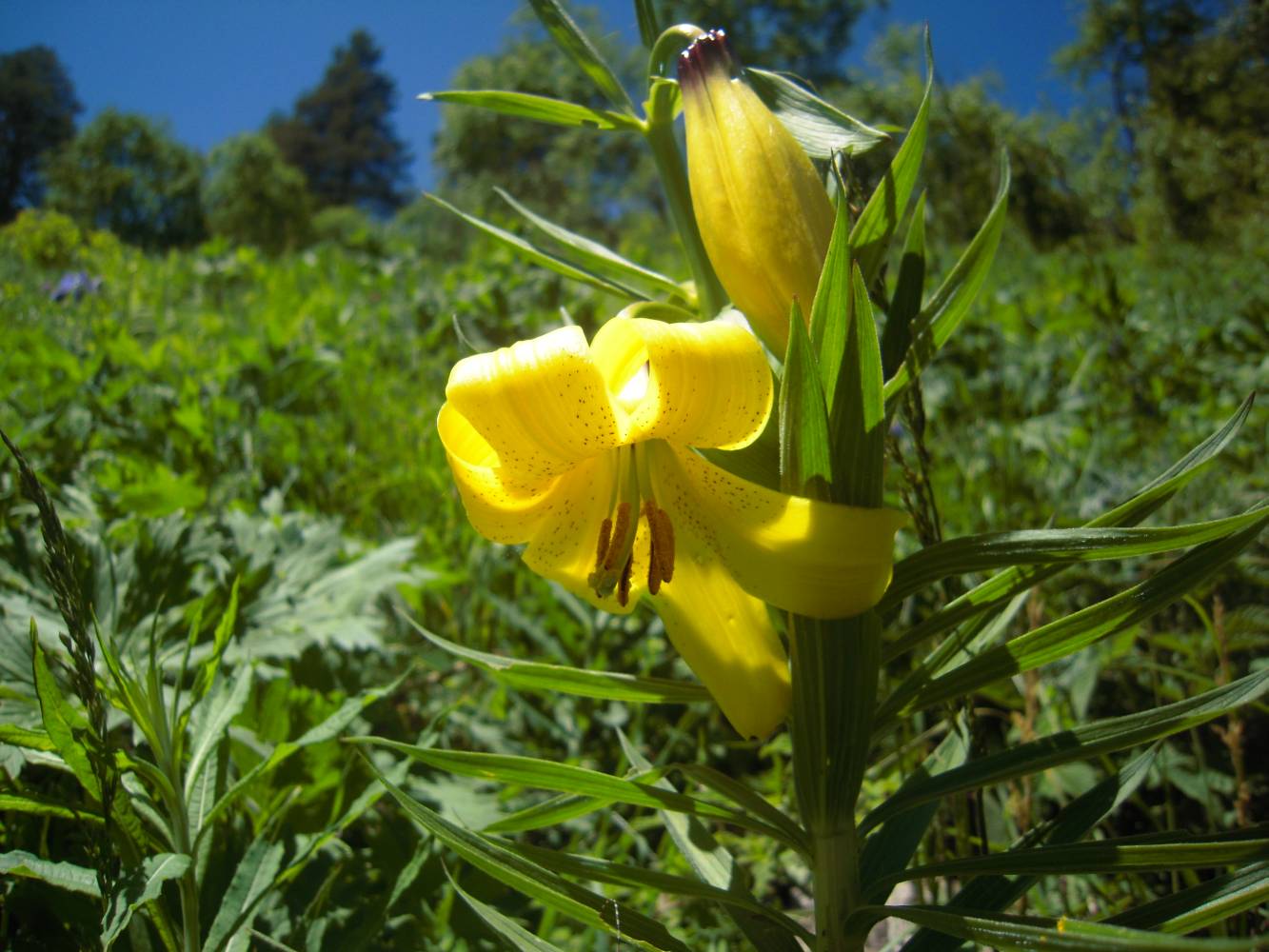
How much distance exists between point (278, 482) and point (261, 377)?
519 millimetres

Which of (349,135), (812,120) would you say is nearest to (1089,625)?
(812,120)

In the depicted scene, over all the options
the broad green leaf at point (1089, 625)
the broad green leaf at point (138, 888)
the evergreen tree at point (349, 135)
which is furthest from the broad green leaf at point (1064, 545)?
the evergreen tree at point (349, 135)

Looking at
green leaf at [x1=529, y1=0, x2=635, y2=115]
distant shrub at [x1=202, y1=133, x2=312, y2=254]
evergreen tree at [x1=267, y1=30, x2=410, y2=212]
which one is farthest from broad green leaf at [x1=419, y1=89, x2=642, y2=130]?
evergreen tree at [x1=267, y1=30, x2=410, y2=212]

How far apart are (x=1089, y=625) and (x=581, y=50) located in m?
0.54

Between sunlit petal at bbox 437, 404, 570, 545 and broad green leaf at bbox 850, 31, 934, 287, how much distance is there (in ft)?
0.89

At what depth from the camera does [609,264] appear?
71cm

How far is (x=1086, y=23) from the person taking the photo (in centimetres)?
2677

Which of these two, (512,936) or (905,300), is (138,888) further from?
(905,300)

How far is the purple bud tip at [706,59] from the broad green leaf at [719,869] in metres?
0.49

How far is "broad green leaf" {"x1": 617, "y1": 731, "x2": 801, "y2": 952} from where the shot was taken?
62 centimetres

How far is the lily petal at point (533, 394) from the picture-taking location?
49 cm

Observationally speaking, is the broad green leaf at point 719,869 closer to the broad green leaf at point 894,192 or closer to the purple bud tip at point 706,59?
the broad green leaf at point 894,192

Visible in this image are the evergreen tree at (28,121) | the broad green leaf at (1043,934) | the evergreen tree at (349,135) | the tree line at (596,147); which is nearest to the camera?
the broad green leaf at (1043,934)

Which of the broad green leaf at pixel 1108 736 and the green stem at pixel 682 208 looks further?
the green stem at pixel 682 208
